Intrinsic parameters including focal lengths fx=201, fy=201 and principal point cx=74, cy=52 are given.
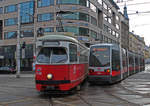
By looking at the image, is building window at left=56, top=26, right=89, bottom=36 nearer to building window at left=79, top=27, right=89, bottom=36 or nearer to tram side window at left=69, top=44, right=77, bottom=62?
building window at left=79, top=27, right=89, bottom=36

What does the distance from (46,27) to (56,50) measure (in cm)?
3291

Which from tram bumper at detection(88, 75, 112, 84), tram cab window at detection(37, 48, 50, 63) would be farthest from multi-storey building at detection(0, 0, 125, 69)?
tram cab window at detection(37, 48, 50, 63)

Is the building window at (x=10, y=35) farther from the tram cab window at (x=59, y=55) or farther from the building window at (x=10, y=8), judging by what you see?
the tram cab window at (x=59, y=55)

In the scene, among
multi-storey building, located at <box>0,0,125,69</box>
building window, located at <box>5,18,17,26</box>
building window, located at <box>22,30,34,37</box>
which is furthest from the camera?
building window, located at <box>5,18,17,26</box>

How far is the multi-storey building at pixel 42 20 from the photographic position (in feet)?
130

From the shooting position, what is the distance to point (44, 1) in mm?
42938

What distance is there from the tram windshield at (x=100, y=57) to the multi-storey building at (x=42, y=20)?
21.7 m

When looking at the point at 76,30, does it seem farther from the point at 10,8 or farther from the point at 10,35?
the point at 10,8

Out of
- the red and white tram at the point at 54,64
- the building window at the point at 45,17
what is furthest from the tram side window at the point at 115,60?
the building window at the point at 45,17

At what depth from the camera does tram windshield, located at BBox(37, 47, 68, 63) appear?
9984 millimetres

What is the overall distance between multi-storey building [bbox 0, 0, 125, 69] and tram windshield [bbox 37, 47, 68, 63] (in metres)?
26.3

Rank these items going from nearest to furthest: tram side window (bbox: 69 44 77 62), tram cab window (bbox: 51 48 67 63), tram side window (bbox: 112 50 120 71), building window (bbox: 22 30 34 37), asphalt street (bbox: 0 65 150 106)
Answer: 1. asphalt street (bbox: 0 65 150 106)
2. tram cab window (bbox: 51 48 67 63)
3. tram side window (bbox: 69 44 77 62)
4. tram side window (bbox: 112 50 120 71)
5. building window (bbox: 22 30 34 37)

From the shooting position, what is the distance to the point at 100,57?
49.2 feet

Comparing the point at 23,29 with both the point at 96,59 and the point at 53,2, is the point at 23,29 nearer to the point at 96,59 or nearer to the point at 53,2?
the point at 53,2
